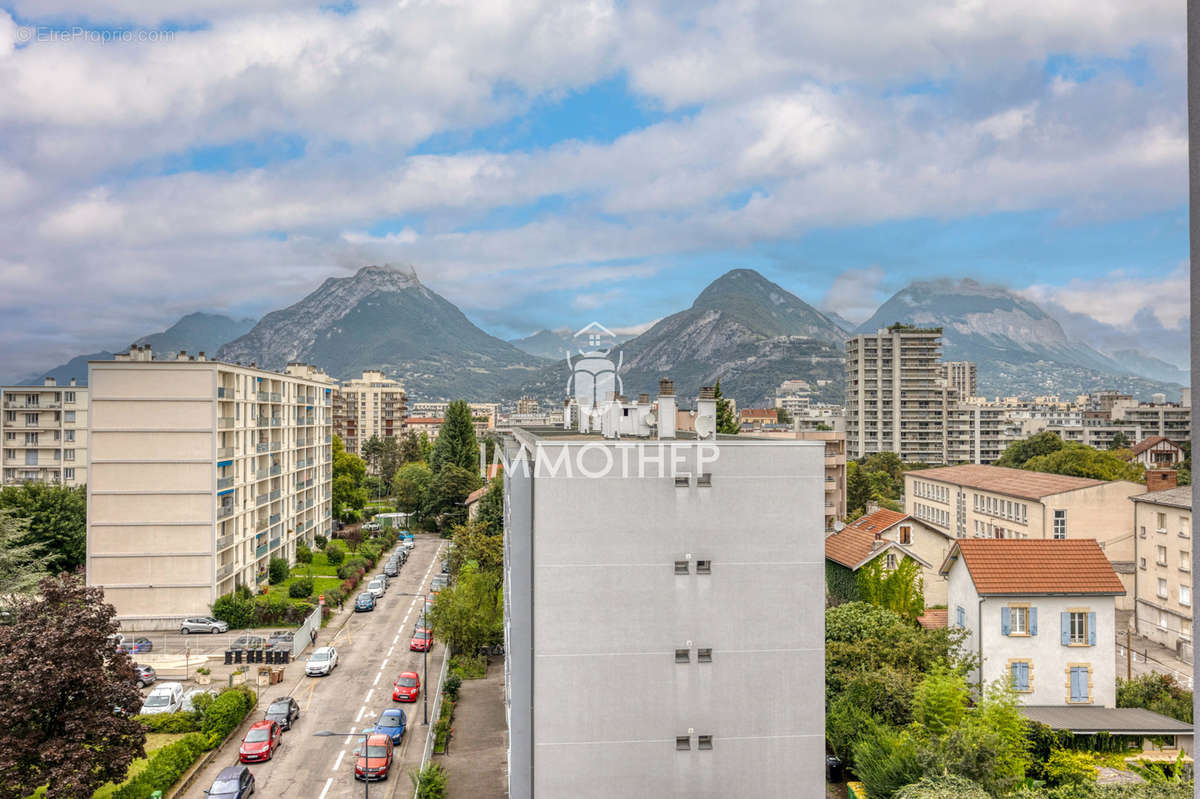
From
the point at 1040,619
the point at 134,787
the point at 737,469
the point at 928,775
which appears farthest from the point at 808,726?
the point at 134,787

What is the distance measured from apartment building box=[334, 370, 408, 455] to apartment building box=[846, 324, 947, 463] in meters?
82.2

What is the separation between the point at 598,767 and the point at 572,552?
4283mm

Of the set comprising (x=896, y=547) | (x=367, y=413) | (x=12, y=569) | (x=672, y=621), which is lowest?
(x=12, y=569)

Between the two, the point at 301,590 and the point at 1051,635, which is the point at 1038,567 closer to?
the point at 1051,635

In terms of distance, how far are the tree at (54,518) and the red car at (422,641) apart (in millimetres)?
22622

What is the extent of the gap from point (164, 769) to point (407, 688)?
9.71 meters

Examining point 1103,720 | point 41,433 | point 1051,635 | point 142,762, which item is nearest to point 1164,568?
point 1051,635

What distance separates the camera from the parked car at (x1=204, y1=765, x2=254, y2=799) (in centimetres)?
2099

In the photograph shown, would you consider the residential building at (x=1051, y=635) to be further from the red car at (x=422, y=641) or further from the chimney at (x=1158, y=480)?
the red car at (x=422, y=641)

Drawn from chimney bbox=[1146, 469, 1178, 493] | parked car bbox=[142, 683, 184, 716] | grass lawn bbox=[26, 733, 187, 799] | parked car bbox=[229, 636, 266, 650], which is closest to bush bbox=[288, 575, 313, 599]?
parked car bbox=[229, 636, 266, 650]

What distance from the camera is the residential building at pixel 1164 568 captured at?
37031 millimetres

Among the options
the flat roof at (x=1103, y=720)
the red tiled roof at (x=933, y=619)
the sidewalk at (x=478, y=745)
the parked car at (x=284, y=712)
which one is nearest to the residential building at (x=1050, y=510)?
the red tiled roof at (x=933, y=619)

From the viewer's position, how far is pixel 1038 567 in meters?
26.1

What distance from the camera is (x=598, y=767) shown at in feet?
49.6
